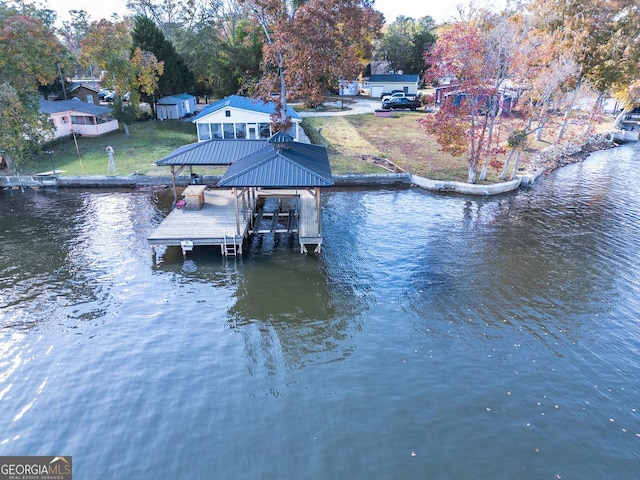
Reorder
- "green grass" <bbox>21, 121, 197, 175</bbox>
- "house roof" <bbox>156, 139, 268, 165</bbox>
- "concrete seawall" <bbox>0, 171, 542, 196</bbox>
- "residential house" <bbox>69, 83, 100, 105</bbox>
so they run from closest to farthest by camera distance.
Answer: "house roof" <bbox>156, 139, 268, 165</bbox> → "concrete seawall" <bbox>0, 171, 542, 196</bbox> → "green grass" <bbox>21, 121, 197, 175</bbox> → "residential house" <bbox>69, 83, 100, 105</bbox>

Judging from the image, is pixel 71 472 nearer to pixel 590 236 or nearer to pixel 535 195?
pixel 590 236

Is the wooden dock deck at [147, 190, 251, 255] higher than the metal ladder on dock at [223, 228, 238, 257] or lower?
higher

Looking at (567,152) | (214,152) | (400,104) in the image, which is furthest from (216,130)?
(567,152)

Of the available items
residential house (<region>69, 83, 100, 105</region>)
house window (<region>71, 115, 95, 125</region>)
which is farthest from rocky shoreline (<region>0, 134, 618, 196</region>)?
residential house (<region>69, 83, 100, 105</region>)

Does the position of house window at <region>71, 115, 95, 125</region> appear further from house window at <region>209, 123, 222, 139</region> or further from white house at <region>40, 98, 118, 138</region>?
house window at <region>209, 123, 222, 139</region>

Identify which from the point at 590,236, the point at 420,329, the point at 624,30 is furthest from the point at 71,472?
the point at 624,30

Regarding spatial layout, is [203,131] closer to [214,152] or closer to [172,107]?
[172,107]
